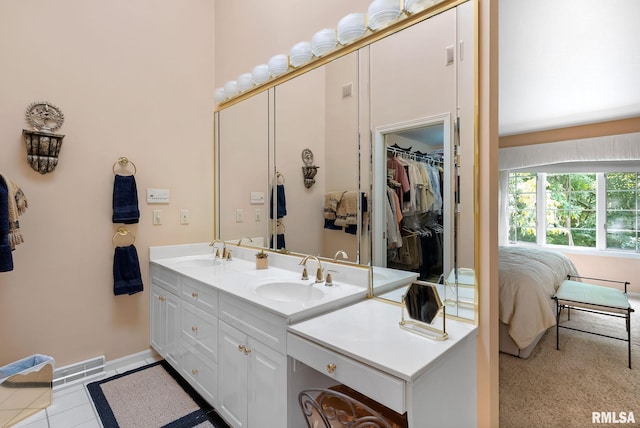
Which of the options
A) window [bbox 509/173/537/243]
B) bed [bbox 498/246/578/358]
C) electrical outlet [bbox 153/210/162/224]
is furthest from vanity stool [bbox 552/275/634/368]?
electrical outlet [bbox 153/210/162/224]

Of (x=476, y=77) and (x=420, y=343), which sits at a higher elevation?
(x=476, y=77)

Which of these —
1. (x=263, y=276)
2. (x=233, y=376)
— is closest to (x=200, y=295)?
(x=263, y=276)

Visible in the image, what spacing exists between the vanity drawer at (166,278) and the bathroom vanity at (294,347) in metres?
0.02

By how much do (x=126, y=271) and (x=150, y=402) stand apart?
91cm


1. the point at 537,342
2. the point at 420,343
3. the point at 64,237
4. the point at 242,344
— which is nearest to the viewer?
the point at 420,343

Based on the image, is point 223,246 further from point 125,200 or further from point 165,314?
point 125,200

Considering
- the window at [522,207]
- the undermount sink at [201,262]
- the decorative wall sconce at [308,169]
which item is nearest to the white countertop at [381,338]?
the decorative wall sconce at [308,169]

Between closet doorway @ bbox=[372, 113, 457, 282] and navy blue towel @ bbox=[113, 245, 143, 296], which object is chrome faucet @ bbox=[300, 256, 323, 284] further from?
navy blue towel @ bbox=[113, 245, 143, 296]

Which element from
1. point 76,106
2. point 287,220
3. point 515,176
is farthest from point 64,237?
point 515,176

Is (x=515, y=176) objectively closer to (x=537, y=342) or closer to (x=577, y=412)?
(x=537, y=342)

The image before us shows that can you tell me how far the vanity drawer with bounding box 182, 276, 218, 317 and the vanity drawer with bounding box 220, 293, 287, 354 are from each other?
0.09 metres

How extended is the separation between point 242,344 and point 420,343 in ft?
2.80

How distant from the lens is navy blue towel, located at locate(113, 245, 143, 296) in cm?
227

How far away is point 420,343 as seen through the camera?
110cm
